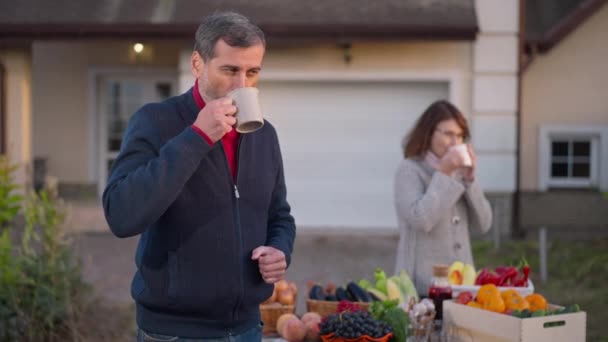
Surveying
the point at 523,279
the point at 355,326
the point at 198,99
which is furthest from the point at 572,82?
the point at 198,99

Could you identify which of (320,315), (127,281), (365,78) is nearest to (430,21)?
(365,78)

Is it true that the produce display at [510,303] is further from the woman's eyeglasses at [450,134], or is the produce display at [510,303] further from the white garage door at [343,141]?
the white garage door at [343,141]

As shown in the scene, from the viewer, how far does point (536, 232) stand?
11.1 metres

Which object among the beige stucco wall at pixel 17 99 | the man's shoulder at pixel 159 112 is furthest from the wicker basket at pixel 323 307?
the beige stucco wall at pixel 17 99

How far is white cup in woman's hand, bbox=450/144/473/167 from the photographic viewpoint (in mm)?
4391

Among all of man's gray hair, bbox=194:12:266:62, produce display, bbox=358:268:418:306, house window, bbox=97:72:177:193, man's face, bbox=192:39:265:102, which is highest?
house window, bbox=97:72:177:193

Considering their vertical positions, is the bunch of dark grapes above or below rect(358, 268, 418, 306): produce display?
below

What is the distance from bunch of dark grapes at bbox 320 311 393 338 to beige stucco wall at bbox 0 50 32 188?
925 cm

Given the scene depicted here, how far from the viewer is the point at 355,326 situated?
3.46m

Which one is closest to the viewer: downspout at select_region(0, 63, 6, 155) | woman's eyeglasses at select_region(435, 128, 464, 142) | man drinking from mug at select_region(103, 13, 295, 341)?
man drinking from mug at select_region(103, 13, 295, 341)

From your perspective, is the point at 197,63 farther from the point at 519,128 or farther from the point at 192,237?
the point at 519,128

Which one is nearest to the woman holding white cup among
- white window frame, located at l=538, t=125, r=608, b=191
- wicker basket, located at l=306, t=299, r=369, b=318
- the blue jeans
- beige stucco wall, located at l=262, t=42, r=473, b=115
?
wicker basket, located at l=306, t=299, r=369, b=318

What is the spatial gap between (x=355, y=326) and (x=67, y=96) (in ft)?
37.6

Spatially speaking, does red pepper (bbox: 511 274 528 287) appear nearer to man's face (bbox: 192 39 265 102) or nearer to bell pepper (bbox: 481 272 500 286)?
bell pepper (bbox: 481 272 500 286)
